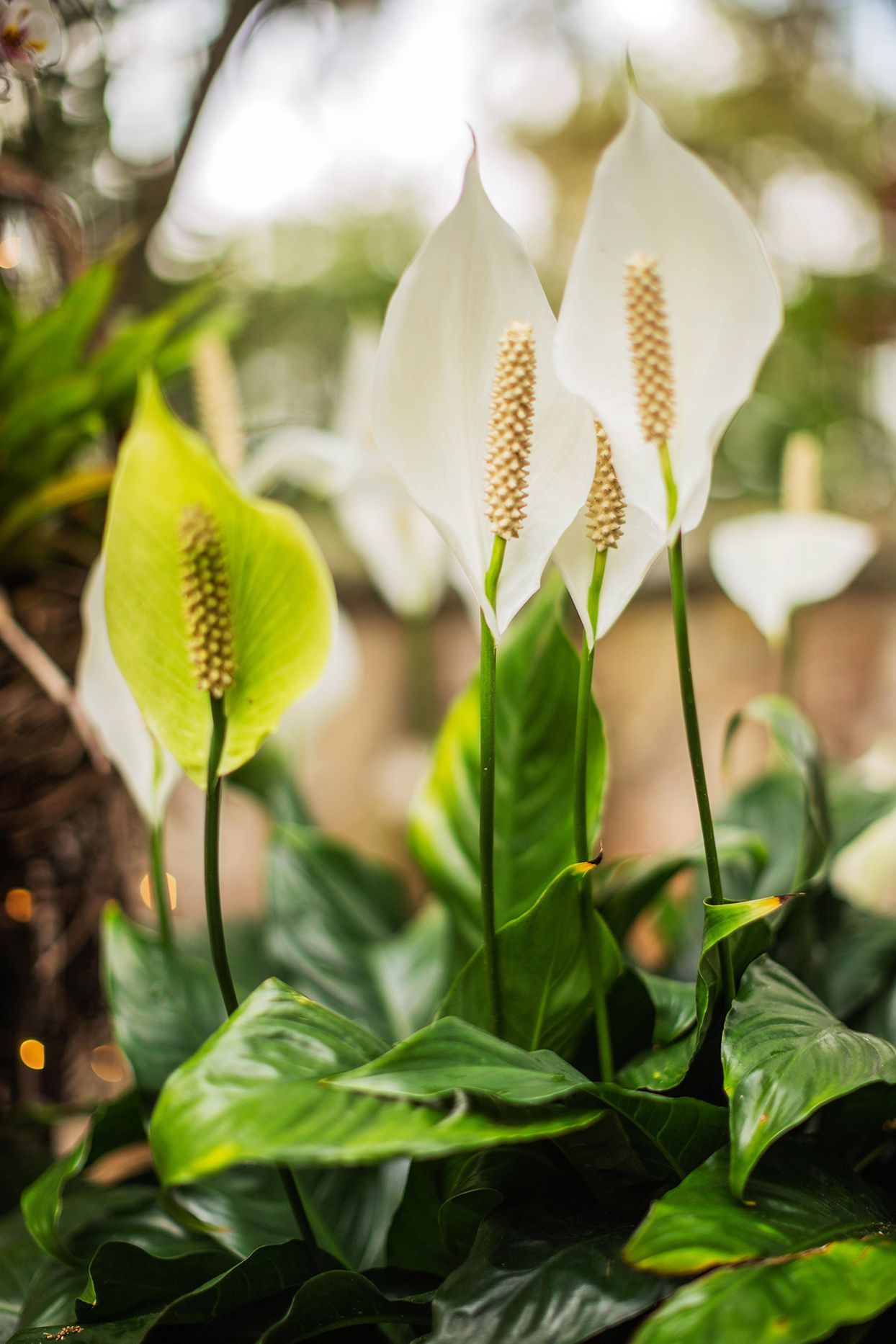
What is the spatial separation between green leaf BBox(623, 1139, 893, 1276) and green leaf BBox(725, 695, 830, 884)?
120 millimetres

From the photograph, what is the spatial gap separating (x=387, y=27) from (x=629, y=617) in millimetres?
782

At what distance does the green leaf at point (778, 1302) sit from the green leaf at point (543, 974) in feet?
0.34

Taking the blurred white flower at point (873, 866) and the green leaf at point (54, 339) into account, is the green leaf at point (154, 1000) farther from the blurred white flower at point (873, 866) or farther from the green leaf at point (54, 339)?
the blurred white flower at point (873, 866)

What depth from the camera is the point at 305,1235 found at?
0.33 m

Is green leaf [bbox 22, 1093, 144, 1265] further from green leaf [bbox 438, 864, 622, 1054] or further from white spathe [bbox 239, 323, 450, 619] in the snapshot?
white spathe [bbox 239, 323, 450, 619]

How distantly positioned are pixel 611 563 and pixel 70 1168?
0.31 m

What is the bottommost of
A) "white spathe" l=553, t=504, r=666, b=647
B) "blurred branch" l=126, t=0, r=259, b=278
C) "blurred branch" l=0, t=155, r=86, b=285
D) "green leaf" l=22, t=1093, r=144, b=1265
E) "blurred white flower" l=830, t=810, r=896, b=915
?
"blurred white flower" l=830, t=810, r=896, b=915

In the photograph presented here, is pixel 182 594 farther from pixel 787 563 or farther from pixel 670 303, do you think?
pixel 787 563

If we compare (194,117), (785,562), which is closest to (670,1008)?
(785,562)

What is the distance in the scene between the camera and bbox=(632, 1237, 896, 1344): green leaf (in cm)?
22

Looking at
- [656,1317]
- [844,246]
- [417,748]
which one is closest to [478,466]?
[656,1317]

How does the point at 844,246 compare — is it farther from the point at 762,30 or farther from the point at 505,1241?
the point at 505,1241

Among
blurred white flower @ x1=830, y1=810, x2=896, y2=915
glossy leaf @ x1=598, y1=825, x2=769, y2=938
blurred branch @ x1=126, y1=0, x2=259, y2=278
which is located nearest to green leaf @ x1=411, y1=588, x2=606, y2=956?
glossy leaf @ x1=598, y1=825, x2=769, y2=938

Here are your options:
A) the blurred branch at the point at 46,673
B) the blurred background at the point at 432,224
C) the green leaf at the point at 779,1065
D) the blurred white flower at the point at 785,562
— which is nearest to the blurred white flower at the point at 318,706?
the blurred background at the point at 432,224
